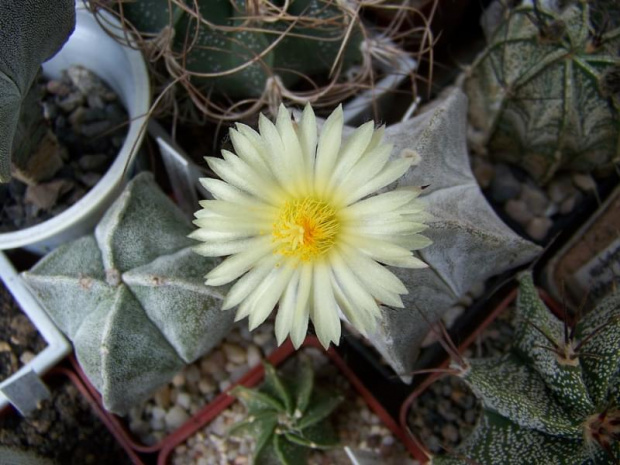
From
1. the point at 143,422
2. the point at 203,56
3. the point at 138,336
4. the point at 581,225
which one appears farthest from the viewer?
the point at 581,225

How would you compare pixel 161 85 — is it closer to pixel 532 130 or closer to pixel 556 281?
pixel 532 130

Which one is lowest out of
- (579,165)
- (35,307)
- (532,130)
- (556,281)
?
(556,281)

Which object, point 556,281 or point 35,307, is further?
point 556,281

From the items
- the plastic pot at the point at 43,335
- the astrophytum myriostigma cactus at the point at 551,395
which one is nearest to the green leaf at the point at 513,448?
the astrophytum myriostigma cactus at the point at 551,395

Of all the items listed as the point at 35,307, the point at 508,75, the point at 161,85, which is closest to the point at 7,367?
the point at 35,307

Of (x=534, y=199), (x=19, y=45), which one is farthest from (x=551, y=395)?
(x=19, y=45)

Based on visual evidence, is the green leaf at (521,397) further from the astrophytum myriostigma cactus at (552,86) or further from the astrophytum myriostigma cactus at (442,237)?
the astrophytum myriostigma cactus at (552,86)

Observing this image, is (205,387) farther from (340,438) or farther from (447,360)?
(447,360)

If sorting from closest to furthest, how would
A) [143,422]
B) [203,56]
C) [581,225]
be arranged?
[203,56] < [143,422] < [581,225]
